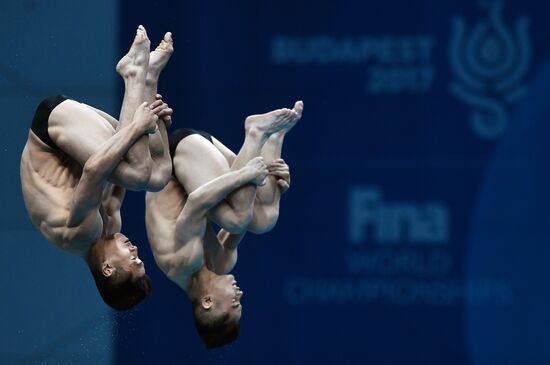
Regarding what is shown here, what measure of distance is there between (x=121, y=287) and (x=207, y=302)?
1.69 ft

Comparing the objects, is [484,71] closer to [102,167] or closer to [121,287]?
[121,287]

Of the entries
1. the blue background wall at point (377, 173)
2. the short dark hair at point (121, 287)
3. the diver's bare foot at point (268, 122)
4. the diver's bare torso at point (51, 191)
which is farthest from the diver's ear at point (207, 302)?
the blue background wall at point (377, 173)

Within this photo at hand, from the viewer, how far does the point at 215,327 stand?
8672 mm

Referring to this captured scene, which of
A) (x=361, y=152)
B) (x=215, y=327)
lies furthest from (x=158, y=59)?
(x=361, y=152)

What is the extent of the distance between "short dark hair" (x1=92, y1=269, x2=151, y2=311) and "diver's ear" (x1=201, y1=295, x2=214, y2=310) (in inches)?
13.0

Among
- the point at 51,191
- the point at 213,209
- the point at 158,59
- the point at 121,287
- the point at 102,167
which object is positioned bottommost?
the point at 121,287

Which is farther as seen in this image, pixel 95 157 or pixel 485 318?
pixel 485 318

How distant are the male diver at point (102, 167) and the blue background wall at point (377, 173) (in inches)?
106

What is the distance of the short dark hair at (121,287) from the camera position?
842cm

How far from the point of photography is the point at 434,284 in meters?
11.2

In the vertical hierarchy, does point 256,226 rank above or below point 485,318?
above

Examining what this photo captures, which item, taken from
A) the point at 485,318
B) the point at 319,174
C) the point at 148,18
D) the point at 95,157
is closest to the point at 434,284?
the point at 485,318

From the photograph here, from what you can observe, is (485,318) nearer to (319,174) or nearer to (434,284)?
(434,284)

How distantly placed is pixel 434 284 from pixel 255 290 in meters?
1.29
